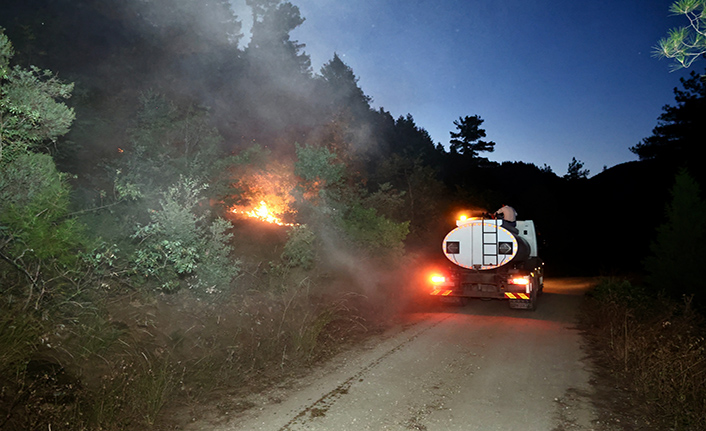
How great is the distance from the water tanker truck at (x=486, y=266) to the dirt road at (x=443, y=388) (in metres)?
2.92

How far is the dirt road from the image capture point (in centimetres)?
475

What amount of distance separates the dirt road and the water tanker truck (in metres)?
2.92

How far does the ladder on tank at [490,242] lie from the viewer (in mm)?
12898

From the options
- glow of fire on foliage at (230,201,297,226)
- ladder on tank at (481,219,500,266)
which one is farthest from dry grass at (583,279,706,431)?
glow of fire on foliage at (230,201,297,226)

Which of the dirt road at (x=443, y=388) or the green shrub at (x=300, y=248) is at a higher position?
the green shrub at (x=300, y=248)

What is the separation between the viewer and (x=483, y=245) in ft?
42.9

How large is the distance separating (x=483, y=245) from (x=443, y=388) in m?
7.87

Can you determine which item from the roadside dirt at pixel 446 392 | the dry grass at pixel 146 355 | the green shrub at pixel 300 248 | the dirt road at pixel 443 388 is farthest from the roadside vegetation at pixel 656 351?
the green shrub at pixel 300 248

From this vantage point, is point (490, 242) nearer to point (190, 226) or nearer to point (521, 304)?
point (521, 304)

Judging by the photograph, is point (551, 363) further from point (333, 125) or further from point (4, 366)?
point (333, 125)

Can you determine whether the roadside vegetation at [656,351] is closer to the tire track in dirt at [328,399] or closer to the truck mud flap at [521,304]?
the truck mud flap at [521,304]

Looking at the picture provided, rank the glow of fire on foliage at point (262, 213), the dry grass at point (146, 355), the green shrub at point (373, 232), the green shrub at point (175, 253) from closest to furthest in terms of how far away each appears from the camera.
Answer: the dry grass at point (146, 355) < the green shrub at point (175, 253) < the green shrub at point (373, 232) < the glow of fire on foliage at point (262, 213)

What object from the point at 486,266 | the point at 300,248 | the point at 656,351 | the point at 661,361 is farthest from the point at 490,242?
the point at 661,361

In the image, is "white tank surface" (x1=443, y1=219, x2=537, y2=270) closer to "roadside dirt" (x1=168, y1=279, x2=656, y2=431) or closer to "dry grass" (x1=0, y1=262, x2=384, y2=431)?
"roadside dirt" (x1=168, y1=279, x2=656, y2=431)
